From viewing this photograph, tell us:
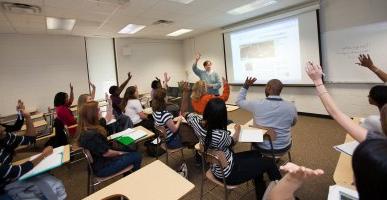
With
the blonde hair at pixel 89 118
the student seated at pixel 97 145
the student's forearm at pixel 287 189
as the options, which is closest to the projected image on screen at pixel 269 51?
the student seated at pixel 97 145

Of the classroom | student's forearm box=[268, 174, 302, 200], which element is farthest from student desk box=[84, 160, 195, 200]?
student's forearm box=[268, 174, 302, 200]

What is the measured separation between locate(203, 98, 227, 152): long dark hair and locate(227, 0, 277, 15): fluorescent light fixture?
3.55 meters

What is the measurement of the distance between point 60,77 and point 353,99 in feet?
24.4

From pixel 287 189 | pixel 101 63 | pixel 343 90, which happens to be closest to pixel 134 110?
pixel 287 189

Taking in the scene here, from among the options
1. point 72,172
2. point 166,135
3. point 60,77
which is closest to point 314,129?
point 166,135

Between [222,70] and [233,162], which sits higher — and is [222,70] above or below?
above

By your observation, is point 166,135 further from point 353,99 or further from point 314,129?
point 353,99

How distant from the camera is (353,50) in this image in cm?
Answer: 439

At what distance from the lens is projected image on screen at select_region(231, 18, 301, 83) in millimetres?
5312

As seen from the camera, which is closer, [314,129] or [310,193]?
[310,193]

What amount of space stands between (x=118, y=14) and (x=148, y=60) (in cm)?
358

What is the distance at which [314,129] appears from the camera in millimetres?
4535

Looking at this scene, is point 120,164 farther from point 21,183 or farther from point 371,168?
point 371,168

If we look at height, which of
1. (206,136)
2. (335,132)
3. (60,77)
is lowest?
(335,132)
